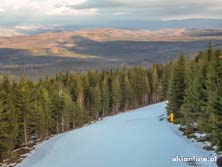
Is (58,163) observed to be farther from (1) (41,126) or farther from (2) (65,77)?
(2) (65,77)

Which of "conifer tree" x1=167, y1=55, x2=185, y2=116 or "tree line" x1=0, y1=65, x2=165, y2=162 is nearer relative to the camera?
"tree line" x1=0, y1=65, x2=165, y2=162

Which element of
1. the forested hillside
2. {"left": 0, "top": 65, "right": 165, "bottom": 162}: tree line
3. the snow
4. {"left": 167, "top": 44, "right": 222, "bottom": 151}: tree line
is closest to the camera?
the snow

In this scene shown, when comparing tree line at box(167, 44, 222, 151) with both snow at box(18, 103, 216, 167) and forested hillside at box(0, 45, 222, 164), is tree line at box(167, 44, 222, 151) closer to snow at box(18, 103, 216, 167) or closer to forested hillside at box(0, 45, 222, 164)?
forested hillside at box(0, 45, 222, 164)

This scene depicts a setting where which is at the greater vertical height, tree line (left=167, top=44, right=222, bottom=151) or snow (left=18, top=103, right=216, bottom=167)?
tree line (left=167, top=44, right=222, bottom=151)

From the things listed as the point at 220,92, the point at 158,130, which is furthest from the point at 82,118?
the point at 220,92

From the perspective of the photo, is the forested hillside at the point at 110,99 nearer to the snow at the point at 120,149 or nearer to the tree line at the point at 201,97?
the tree line at the point at 201,97

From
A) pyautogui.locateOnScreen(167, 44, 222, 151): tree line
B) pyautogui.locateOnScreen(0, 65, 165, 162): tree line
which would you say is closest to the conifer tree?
pyautogui.locateOnScreen(167, 44, 222, 151): tree line

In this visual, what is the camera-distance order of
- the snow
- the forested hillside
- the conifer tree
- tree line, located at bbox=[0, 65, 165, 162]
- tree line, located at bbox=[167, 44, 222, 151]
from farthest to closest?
the conifer tree → tree line, located at bbox=[0, 65, 165, 162] → the forested hillside → tree line, located at bbox=[167, 44, 222, 151] → the snow
